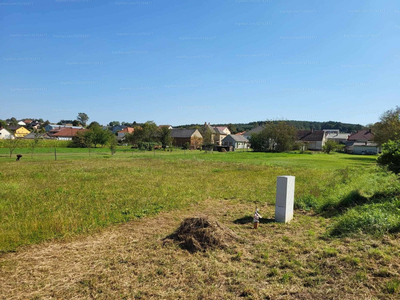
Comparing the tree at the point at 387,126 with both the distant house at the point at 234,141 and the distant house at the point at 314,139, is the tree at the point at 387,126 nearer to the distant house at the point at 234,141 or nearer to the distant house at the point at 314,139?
the distant house at the point at 314,139

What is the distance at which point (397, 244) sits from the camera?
442 cm

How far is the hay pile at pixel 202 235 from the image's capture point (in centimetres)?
506

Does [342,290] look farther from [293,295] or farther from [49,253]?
[49,253]

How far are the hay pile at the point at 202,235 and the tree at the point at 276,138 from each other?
5498 cm

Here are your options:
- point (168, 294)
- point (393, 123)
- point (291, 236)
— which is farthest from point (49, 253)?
point (393, 123)

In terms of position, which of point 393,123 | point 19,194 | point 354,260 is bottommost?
point 19,194

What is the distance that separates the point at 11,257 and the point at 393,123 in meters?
44.3

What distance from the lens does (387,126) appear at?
128 feet

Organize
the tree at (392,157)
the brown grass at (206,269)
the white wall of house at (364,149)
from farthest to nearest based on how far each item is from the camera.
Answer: the white wall of house at (364,149)
the tree at (392,157)
the brown grass at (206,269)

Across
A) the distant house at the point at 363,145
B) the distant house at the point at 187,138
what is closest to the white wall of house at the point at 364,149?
the distant house at the point at 363,145

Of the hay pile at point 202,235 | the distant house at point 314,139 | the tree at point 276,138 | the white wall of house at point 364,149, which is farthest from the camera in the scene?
the distant house at point 314,139

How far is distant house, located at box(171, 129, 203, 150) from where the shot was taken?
68.2 metres

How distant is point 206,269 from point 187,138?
64752 millimetres

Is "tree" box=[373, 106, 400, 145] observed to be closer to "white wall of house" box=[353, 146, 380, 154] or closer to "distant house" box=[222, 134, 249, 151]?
"white wall of house" box=[353, 146, 380, 154]
